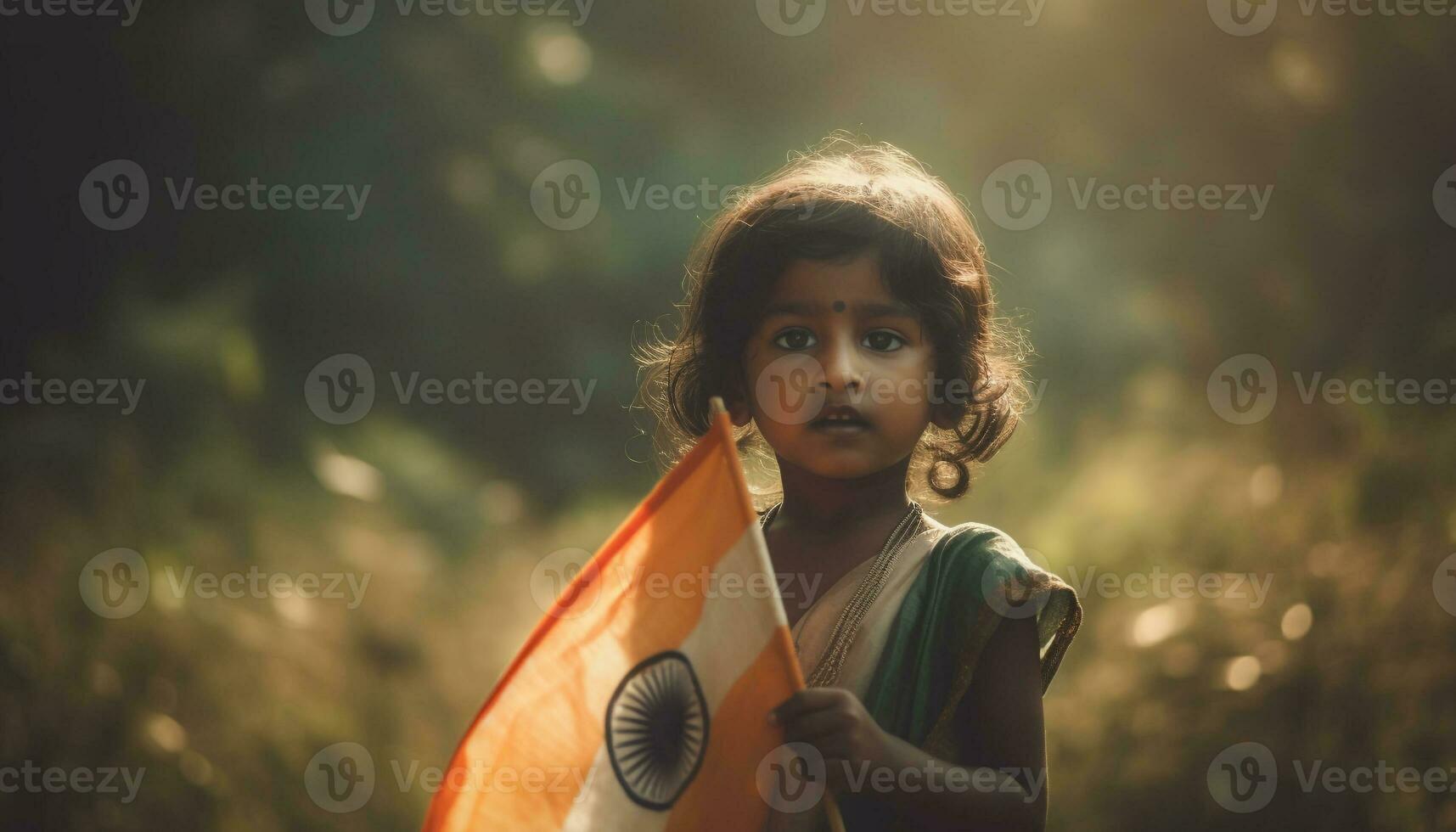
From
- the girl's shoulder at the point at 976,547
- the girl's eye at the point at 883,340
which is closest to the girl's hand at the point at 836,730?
the girl's shoulder at the point at 976,547

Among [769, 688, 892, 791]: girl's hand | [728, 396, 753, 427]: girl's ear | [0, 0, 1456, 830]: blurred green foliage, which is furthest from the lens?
[0, 0, 1456, 830]: blurred green foliage

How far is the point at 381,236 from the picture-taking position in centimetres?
263

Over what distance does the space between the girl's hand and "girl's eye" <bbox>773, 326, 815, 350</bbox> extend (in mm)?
429

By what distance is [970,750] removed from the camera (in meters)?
1.31

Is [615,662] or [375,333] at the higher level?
[375,333]

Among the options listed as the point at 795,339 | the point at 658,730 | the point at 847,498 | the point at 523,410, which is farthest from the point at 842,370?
the point at 523,410

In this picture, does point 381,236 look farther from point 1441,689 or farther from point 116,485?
point 1441,689

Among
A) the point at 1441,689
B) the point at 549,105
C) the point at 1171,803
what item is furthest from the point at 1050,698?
the point at 549,105

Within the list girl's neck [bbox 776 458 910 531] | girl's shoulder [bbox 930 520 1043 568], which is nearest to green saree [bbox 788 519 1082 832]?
girl's shoulder [bbox 930 520 1043 568]

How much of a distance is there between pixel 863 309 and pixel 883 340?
5 centimetres

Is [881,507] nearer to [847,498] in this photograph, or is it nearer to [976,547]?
[847,498]

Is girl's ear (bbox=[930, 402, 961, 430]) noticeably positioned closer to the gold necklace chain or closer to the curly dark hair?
the curly dark hair

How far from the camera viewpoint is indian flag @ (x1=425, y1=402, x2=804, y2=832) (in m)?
1.21

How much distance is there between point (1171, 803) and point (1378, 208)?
55.2 inches
